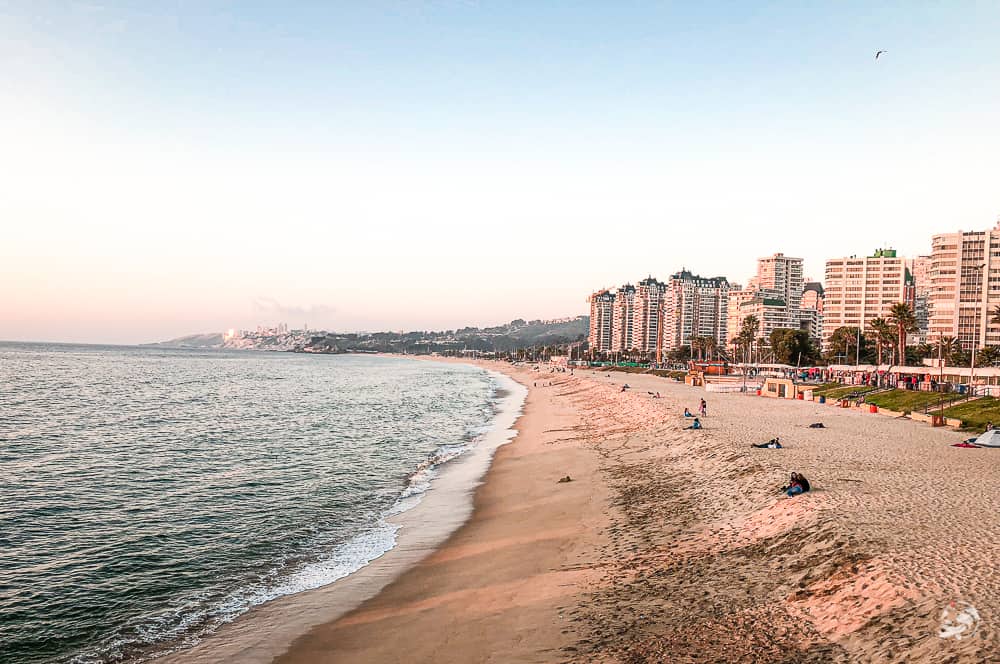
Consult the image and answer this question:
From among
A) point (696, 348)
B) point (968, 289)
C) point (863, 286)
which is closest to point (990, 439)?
point (968, 289)

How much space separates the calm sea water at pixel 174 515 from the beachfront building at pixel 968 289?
118991mm

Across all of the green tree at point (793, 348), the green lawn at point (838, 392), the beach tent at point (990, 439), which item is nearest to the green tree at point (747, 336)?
the green tree at point (793, 348)

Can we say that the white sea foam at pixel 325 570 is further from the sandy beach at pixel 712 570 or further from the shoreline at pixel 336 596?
the sandy beach at pixel 712 570

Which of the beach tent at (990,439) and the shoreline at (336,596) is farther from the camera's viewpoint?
the beach tent at (990,439)

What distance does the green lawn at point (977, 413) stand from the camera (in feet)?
113

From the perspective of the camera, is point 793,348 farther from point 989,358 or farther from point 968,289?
point 968,289

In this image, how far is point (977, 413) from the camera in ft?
120

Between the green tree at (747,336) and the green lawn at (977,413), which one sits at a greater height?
the green tree at (747,336)

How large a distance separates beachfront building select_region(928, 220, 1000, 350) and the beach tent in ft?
369

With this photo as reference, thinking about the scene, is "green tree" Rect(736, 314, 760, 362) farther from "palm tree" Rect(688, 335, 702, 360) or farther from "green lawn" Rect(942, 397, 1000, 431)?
"green lawn" Rect(942, 397, 1000, 431)

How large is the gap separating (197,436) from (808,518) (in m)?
38.0

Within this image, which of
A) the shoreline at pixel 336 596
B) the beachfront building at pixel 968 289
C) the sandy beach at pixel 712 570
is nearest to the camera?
the sandy beach at pixel 712 570

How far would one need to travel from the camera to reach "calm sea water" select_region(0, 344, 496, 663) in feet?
46.4

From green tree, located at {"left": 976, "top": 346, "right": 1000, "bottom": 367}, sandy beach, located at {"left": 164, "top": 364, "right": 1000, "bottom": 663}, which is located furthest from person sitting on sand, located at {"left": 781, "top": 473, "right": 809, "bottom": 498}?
green tree, located at {"left": 976, "top": 346, "right": 1000, "bottom": 367}
